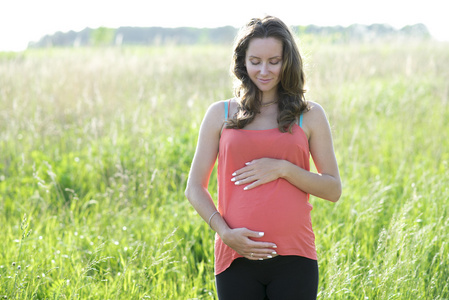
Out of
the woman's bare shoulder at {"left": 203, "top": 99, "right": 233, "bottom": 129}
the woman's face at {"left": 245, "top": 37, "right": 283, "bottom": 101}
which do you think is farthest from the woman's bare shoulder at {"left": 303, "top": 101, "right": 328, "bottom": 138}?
the woman's bare shoulder at {"left": 203, "top": 99, "right": 233, "bottom": 129}

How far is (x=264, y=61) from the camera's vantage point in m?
1.91

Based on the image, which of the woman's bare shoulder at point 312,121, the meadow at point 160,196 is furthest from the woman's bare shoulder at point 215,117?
the meadow at point 160,196

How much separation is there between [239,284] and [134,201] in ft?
7.22

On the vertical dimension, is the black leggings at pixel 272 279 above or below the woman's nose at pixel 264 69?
below

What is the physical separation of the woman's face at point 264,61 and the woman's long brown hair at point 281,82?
0.07 feet

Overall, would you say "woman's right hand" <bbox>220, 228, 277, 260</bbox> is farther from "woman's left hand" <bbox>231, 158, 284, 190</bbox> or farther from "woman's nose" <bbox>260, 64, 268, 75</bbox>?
"woman's nose" <bbox>260, 64, 268, 75</bbox>

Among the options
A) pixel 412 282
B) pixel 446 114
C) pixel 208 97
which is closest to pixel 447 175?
pixel 412 282

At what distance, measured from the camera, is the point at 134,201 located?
3.88 metres

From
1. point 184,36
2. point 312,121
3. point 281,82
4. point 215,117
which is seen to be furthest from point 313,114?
point 184,36

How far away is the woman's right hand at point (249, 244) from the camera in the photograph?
5.77 ft

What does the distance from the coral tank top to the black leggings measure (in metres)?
Result: 0.04

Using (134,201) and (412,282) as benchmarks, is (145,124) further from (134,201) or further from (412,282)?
(412,282)

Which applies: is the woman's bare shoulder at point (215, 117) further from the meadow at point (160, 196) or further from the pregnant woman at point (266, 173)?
the meadow at point (160, 196)

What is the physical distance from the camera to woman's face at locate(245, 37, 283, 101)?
1896 millimetres
